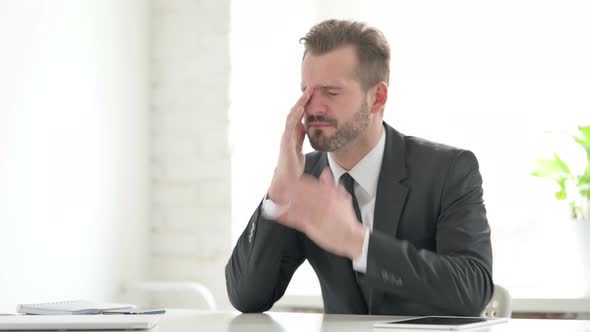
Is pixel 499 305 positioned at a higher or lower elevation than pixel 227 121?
lower

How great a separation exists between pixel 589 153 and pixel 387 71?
37.6 inches

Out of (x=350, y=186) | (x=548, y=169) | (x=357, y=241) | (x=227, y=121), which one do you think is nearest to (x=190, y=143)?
(x=227, y=121)

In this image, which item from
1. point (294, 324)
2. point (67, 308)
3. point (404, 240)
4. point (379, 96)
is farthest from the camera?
point (379, 96)

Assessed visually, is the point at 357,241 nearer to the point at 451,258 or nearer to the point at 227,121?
the point at 451,258

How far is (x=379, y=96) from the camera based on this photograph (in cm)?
252

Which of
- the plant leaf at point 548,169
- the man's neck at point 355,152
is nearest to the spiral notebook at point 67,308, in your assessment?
the man's neck at point 355,152

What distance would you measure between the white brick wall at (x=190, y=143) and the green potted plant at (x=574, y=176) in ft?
3.97

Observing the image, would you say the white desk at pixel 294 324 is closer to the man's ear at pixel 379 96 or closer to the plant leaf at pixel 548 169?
the man's ear at pixel 379 96

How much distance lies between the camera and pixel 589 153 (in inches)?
124

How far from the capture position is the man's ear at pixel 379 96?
98.8 inches

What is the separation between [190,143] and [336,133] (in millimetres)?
1505

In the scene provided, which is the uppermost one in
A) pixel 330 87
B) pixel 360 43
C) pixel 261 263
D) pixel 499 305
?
pixel 360 43

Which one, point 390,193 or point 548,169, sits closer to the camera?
point 390,193

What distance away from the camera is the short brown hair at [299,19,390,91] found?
2.45 metres
